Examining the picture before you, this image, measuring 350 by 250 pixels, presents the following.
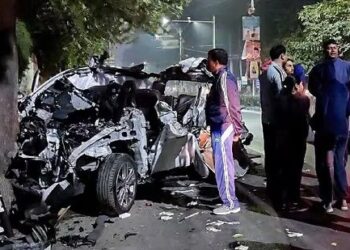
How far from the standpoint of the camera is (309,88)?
6.29 meters

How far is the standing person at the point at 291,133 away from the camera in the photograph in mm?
6332

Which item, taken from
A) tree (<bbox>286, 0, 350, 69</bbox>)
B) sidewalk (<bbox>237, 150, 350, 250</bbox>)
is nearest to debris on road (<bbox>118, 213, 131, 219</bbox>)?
sidewalk (<bbox>237, 150, 350, 250</bbox>)

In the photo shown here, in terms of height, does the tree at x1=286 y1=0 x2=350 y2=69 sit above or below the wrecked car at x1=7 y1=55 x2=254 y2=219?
above

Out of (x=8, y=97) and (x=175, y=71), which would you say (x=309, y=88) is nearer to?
(x=175, y=71)

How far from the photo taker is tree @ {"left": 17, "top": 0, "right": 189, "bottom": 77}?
545 inches

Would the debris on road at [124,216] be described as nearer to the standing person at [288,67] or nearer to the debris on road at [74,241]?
the debris on road at [74,241]

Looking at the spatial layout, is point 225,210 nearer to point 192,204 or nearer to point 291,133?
point 192,204

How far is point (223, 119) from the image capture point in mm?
6191

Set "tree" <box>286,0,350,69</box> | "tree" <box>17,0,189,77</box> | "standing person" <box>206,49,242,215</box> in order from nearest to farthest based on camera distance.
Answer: "standing person" <box>206,49,242,215</box> → "tree" <box>286,0,350,69</box> → "tree" <box>17,0,189,77</box>

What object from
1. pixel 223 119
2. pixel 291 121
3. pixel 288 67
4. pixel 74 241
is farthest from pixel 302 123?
pixel 74 241

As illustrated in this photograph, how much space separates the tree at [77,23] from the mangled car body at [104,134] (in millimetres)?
5740

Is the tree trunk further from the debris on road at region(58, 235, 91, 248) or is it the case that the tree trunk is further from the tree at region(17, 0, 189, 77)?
the tree at region(17, 0, 189, 77)

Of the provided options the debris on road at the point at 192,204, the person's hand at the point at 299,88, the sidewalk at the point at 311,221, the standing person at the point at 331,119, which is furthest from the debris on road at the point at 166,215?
the person's hand at the point at 299,88

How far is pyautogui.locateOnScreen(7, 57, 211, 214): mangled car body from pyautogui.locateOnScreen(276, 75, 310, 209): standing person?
59.5 inches
